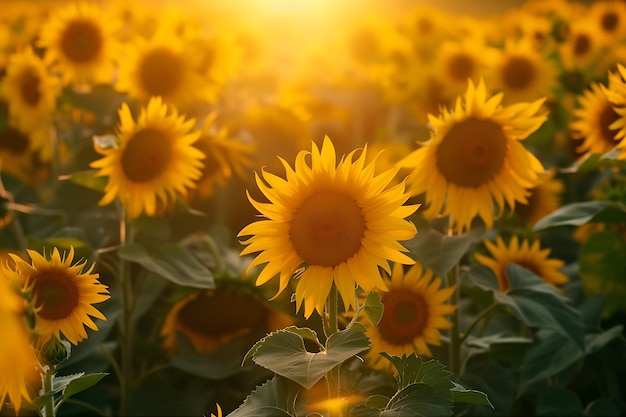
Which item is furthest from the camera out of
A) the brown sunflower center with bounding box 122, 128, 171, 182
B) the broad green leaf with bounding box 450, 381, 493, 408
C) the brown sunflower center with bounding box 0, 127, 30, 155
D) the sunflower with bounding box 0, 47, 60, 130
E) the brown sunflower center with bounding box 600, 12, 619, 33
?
the brown sunflower center with bounding box 600, 12, 619, 33

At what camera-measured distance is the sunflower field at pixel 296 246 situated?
1.38 m

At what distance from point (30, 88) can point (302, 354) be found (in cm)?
225

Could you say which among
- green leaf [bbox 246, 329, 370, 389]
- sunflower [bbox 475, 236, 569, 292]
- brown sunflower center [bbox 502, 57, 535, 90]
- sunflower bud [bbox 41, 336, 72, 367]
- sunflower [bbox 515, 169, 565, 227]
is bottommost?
sunflower bud [bbox 41, 336, 72, 367]

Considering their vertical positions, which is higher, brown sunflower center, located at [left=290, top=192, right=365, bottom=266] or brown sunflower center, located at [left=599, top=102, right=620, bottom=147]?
brown sunflower center, located at [left=599, top=102, right=620, bottom=147]

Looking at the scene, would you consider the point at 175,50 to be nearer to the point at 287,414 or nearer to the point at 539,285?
the point at 539,285

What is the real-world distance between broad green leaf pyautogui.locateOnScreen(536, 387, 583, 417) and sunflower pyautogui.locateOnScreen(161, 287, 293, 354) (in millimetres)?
743

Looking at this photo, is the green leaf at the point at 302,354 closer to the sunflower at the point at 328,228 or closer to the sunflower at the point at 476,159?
the sunflower at the point at 328,228

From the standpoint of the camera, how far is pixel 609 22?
16.5 feet

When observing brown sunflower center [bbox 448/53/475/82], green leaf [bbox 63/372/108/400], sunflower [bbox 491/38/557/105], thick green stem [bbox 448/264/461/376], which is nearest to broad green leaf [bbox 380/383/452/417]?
green leaf [bbox 63/372/108/400]

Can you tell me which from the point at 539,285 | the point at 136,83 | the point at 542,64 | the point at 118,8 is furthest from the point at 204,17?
the point at 539,285

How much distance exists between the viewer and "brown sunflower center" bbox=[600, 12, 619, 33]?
502 cm

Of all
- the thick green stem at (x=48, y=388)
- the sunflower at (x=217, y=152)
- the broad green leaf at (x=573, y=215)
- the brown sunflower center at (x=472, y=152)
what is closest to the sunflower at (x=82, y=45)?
the sunflower at (x=217, y=152)

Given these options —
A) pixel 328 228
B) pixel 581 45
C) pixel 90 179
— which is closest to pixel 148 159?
pixel 90 179

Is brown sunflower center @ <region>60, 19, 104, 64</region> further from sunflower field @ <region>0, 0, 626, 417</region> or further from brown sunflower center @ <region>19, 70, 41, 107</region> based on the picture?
brown sunflower center @ <region>19, 70, 41, 107</region>
